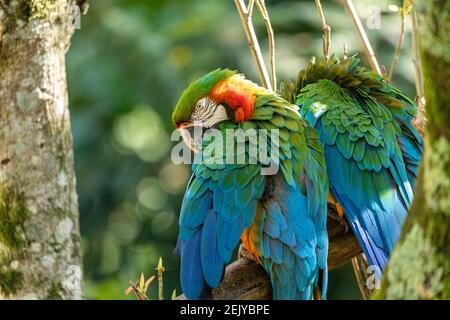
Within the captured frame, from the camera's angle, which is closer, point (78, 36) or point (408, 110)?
point (408, 110)

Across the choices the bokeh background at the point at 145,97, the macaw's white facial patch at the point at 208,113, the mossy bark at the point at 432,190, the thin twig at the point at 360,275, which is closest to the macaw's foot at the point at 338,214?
the thin twig at the point at 360,275

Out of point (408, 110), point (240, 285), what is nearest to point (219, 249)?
point (240, 285)

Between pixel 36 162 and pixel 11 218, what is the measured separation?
165 millimetres

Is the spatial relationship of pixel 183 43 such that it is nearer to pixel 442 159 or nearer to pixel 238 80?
pixel 238 80

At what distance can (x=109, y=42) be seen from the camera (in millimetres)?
6059

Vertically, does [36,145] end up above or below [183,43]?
below

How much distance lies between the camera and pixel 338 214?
296 cm

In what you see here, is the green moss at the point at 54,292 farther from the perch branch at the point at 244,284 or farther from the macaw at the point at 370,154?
the macaw at the point at 370,154

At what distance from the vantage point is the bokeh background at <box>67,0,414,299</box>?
18.7 feet

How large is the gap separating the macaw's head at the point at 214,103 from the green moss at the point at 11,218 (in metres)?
0.83

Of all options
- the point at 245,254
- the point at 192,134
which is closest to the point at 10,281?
the point at 245,254
